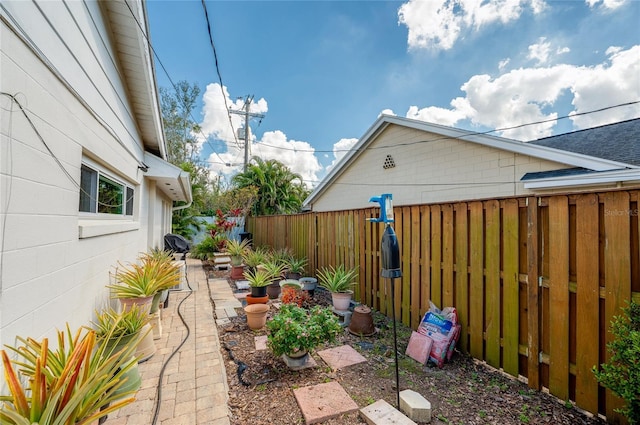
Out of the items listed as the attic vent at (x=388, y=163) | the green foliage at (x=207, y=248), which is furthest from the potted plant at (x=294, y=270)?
the attic vent at (x=388, y=163)

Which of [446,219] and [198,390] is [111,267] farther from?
[446,219]

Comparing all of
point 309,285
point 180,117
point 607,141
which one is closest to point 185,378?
point 309,285

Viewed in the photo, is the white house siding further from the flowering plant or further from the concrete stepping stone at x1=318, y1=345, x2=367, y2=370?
the flowering plant

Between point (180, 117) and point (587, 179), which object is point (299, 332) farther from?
point (180, 117)

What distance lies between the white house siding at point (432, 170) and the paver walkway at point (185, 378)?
6.04m

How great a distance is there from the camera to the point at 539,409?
2186mm

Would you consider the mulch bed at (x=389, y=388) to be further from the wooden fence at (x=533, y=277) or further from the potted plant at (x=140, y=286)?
the potted plant at (x=140, y=286)

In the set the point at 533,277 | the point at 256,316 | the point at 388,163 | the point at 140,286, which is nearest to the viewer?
the point at 533,277

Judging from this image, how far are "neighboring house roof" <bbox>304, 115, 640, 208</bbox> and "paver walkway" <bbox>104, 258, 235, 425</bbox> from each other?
258 inches

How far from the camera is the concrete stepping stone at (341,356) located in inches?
115

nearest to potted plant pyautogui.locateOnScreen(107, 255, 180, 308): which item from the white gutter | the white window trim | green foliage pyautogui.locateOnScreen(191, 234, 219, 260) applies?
the white window trim

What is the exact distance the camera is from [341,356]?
3072 millimetres

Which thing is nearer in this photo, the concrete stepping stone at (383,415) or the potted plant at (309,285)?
the concrete stepping stone at (383,415)

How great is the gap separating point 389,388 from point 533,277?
5.62 feet
